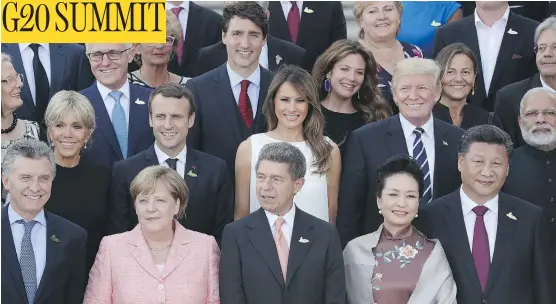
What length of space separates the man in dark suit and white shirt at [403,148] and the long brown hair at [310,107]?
0.64 feet

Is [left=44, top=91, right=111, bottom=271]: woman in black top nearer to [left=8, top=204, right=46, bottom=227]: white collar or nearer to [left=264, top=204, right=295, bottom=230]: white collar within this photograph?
[left=8, top=204, right=46, bottom=227]: white collar

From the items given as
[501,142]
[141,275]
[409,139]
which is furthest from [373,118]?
[141,275]

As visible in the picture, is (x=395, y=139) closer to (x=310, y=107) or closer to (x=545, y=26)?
(x=310, y=107)

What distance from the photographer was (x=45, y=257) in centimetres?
767

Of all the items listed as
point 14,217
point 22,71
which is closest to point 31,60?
point 22,71

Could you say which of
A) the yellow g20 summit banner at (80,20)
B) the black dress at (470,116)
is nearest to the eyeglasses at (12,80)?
the yellow g20 summit banner at (80,20)

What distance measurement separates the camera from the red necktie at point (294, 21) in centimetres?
1053

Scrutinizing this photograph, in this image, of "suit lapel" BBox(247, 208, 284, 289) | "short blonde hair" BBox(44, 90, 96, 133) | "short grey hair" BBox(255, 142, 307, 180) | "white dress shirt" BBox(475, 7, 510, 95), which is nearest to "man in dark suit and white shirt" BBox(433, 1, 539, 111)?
"white dress shirt" BBox(475, 7, 510, 95)

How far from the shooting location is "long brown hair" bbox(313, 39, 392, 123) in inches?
359

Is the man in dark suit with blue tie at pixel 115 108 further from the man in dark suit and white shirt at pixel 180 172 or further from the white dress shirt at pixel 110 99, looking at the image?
the man in dark suit and white shirt at pixel 180 172

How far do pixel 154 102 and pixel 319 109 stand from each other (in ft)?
3.59

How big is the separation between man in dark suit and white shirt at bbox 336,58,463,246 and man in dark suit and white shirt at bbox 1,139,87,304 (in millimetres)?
1768

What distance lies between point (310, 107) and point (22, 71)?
2215mm

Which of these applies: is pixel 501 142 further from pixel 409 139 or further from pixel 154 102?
pixel 154 102
